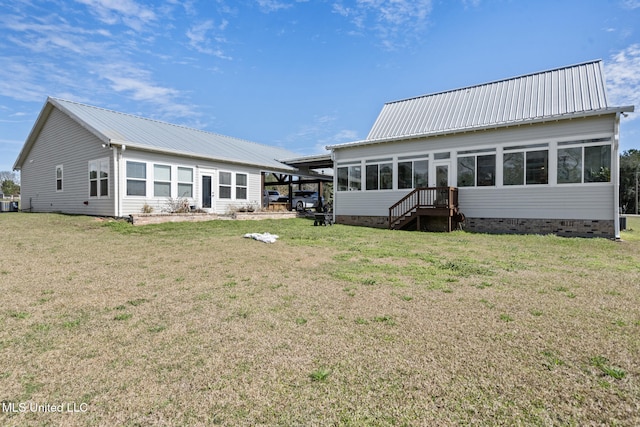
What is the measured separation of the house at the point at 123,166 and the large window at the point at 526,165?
41.0 ft

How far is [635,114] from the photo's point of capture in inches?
395

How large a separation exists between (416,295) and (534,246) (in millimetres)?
6483

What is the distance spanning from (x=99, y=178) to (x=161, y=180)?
8.12 feet

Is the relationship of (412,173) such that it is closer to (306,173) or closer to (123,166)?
(306,173)

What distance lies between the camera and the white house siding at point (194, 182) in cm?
1339

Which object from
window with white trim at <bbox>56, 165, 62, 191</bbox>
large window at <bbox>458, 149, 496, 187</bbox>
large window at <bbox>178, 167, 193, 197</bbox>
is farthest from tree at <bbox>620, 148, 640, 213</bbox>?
window with white trim at <bbox>56, 165, 62, 191</bbox>

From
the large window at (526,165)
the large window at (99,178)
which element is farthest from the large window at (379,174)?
the large window at (99,178)

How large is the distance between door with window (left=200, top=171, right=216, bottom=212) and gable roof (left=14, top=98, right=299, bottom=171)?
981mm

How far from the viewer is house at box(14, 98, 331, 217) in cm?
1341

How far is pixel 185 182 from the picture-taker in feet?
50.6

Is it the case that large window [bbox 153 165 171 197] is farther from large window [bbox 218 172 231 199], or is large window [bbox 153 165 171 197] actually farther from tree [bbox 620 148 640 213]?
tree [bbox 620 148 640 213]

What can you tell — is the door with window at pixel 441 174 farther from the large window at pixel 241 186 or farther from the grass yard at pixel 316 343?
the large window at pixel 241 186

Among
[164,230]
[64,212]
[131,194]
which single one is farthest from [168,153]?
[64,212]

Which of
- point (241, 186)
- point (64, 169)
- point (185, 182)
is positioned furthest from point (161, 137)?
point (64, 169)
